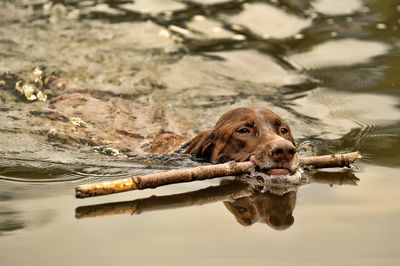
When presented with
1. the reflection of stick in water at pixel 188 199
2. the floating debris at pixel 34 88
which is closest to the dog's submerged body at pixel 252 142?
the reflection of stick in water at pixel 188 199

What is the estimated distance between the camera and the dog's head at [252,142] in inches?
176

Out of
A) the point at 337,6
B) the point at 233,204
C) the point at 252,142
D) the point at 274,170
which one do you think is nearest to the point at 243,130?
the point at 252,142

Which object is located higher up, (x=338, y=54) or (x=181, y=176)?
(x=338, y=54)

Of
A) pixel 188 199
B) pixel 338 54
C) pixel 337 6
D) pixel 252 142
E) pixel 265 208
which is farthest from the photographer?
pixel 337 6

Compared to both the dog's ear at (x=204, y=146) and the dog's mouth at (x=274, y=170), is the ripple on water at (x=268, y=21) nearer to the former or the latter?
the dog's ear at (x=204, y=146)

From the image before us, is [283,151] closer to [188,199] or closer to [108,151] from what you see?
[188,199]

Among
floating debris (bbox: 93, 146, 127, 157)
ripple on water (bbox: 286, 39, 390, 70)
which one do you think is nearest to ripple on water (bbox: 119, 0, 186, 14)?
ripple on water (bbox: 286, 39, 390, 70)

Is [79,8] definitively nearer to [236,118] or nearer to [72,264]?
[236,118]

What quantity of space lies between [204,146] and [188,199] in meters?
1.71

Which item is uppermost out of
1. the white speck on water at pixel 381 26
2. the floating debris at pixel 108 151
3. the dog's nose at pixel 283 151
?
the white speck on water at pixel 381 26

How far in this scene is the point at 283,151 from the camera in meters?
4.45

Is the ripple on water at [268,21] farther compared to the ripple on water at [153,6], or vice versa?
the ripple on water at [153,6]

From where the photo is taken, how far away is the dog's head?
448cm

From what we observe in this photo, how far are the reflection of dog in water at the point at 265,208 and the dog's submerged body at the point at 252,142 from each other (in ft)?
1.12
